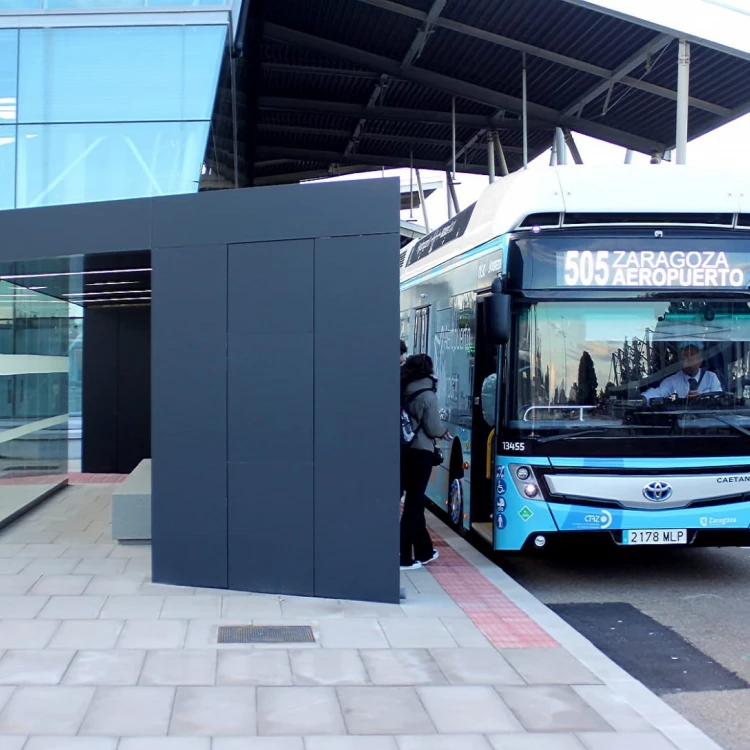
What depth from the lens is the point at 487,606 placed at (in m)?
6.93

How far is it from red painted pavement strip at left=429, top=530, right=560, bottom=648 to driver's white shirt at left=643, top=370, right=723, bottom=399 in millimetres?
2051

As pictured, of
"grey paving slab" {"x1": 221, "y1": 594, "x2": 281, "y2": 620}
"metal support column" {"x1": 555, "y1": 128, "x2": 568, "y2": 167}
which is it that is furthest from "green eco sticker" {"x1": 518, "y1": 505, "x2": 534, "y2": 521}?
"metal support column" {"x1": 555, "y1": 128, "x2": 568, "y2": 167}

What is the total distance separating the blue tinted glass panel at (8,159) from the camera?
45.5 feet

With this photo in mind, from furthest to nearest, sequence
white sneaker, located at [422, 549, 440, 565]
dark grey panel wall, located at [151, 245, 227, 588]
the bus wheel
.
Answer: the bus wheel → white sneaker, located at [422, 549, 440, 565] → dark grey panel wall, located at [151, 245, 227, 588]

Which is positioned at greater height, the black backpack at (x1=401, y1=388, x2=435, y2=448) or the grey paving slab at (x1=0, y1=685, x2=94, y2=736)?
the black backpack at (x1=401, y1=388, x2=435, y2=448)

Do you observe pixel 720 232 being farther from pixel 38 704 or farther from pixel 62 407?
pixel 62 407

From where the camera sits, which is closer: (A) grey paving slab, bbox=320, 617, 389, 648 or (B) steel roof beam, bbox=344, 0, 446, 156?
(A) grey paving slab, bbox=320, 617, 389, 648

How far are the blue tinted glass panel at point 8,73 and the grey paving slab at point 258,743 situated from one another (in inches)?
470

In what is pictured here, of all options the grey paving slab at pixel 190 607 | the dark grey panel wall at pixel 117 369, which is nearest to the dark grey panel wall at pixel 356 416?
the grey paving slab at pixel 190 607

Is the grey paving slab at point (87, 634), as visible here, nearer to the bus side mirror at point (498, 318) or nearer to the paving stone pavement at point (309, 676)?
the paving stone pavement at point (309, 676)

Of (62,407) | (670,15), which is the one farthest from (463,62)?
(62,407)

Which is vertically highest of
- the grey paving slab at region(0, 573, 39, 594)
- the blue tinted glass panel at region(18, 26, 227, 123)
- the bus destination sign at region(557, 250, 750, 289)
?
the blue tinted glass panel at region(18, 26, 227, 123)

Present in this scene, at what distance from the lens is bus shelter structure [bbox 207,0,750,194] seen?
57.7 ft

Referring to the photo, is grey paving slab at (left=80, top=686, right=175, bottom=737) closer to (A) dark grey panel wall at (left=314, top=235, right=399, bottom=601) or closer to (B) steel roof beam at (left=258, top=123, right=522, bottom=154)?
(A) dark grey panel wall at (left=314, top=235, right=399, bottom=601)
